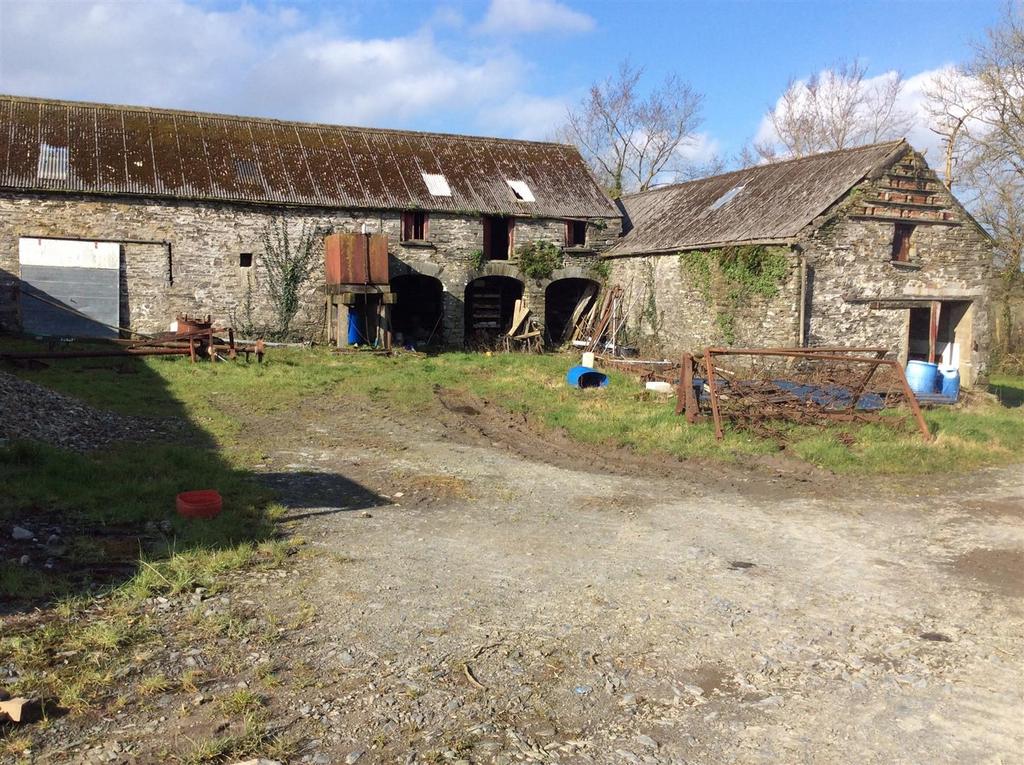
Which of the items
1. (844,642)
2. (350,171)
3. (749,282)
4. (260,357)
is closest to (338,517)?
(844,642)

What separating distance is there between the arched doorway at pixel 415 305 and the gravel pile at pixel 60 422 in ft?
41.5

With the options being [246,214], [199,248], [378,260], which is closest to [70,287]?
[199,248]

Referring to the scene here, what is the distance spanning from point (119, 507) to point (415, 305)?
17324mm

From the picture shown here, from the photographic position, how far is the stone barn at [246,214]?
19.2m

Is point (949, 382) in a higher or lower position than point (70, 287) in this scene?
lower

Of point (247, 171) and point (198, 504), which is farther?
point (247, 171)

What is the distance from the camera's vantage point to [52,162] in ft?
64.2

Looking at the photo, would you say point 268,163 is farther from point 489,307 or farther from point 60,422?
point 60,422

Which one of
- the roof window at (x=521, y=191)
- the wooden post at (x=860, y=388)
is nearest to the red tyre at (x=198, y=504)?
the wooden post at (x=860, y=388)

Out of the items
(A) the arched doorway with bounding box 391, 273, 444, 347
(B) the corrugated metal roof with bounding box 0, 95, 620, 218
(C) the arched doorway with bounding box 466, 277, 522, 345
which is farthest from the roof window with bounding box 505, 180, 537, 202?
(A) the arched doorway with bounding box 391, 273, 444, 347

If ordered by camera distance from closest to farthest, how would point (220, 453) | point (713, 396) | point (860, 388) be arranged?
point (220, 453)
point (713, 396)
point (860, 388)

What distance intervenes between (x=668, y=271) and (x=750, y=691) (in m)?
16.8

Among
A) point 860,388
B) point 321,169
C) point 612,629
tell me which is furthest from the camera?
point 321,169

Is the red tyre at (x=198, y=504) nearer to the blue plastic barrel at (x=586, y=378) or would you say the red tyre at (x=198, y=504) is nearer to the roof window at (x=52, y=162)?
the blue plastic barrel at (x=586, y=378)
